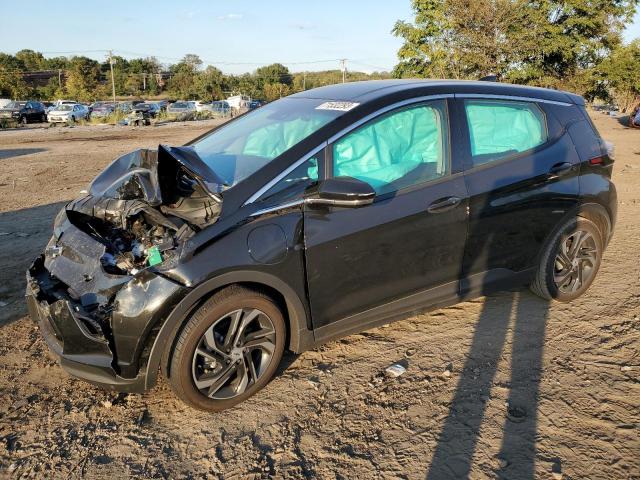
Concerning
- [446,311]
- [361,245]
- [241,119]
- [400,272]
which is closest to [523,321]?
[446,311]

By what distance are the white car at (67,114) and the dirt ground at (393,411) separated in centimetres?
3279

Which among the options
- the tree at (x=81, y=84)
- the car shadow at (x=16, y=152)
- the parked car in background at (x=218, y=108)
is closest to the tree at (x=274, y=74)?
the tree at (x=81, y=84)

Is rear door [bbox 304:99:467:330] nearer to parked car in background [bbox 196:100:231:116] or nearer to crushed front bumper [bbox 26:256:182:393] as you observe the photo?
crushed front bumper [bbox 26:256:182:393]

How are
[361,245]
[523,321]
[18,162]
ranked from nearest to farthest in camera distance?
[361,245]
[523,321]
[18,162]

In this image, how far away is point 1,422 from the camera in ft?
9.64

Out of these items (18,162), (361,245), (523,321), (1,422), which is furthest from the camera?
(18,162)

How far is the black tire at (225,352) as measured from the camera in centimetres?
283

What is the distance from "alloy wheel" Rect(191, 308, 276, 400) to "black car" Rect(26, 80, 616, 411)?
0.01 meters

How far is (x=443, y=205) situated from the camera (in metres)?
3.45

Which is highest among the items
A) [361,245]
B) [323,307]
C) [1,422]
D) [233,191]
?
[233,191]

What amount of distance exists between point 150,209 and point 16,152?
1487cm

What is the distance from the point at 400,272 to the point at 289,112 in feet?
4.74

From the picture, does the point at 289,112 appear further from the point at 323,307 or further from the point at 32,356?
the point at 32,356

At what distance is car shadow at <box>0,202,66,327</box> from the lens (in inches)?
171
